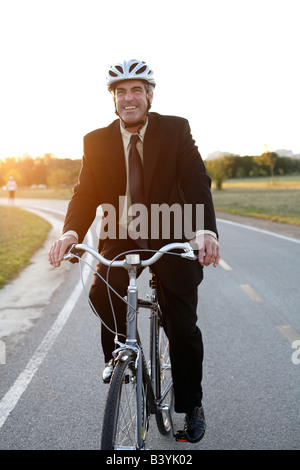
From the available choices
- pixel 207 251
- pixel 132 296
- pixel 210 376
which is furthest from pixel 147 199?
pixel 210 376

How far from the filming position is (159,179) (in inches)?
122

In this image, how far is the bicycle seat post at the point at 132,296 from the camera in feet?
8.23

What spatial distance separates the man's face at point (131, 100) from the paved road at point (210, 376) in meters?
2.04

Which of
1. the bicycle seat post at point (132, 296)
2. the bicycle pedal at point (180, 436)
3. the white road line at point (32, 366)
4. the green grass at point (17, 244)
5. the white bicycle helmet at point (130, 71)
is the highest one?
the white bicycle helmet at point (130, 71)

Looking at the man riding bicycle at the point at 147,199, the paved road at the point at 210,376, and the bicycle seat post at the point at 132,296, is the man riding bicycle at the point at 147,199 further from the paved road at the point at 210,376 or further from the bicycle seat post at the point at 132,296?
the paved road at the point at 210,376

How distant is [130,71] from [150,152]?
18.2 inches

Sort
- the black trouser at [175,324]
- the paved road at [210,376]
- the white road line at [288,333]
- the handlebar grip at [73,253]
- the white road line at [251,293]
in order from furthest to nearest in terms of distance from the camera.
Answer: the white road line at [251,293] < the white road line at [288,333] < the paved road at [210,376] < the black trouser at [175,324] < the handlebar grip at [73,253]

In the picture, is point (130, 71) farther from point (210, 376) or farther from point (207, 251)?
point (210, 376)

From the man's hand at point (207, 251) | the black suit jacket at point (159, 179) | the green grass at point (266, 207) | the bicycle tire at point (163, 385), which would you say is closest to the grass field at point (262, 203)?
the green grass at point (266, 207)

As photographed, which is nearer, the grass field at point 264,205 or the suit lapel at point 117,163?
the suit lapel at point 117,163

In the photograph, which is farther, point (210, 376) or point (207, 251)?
point (210, 376)

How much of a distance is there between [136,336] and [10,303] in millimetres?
5077

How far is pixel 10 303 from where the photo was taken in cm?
736

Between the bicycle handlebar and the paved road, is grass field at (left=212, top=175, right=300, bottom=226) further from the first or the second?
the bicycle handlebar
